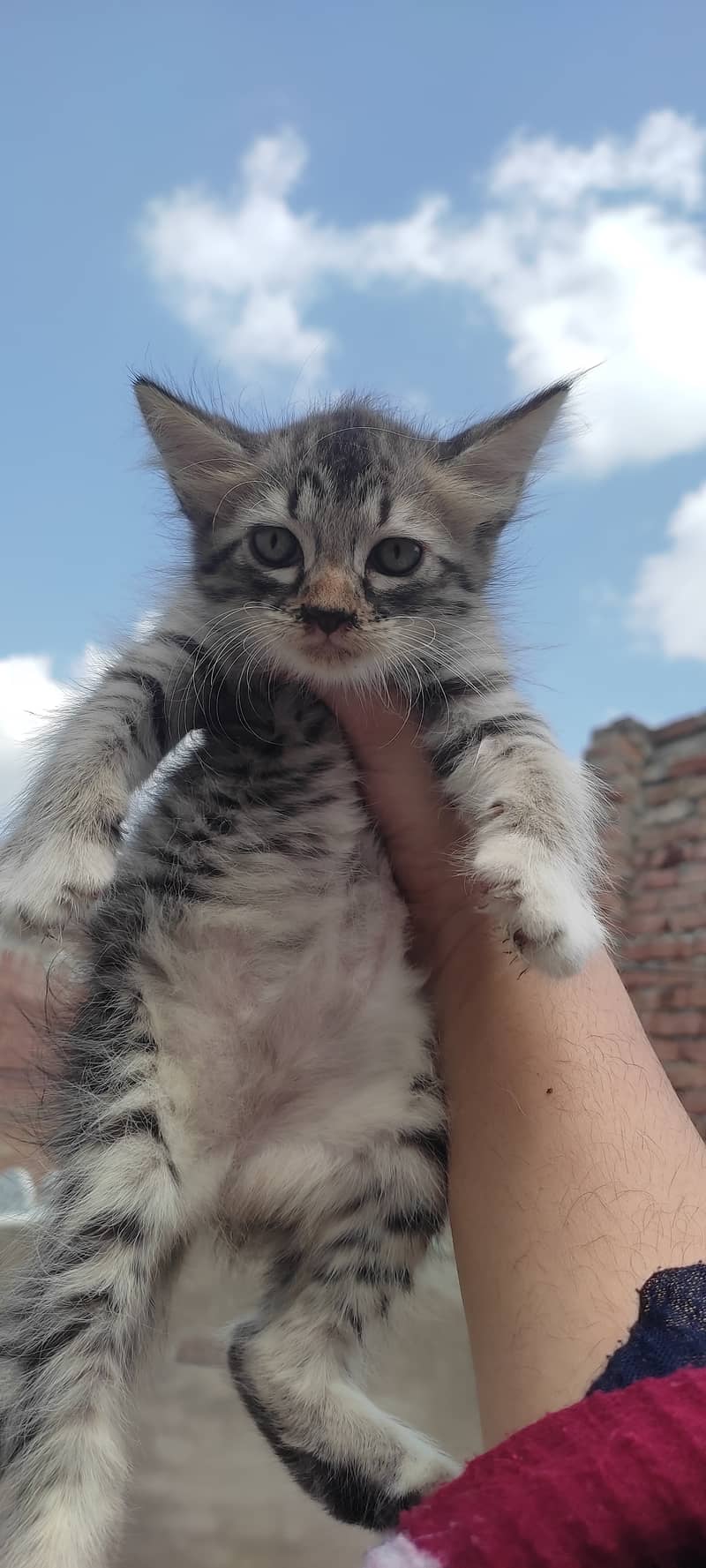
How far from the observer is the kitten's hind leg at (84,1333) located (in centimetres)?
137

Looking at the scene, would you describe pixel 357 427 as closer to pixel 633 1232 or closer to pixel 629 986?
pixel 633 1232

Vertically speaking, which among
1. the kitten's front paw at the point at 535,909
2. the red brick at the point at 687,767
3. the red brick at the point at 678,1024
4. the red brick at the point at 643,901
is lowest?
the red brick at the point at 678,1024

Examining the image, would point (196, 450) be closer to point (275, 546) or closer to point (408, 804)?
point (275, 546)

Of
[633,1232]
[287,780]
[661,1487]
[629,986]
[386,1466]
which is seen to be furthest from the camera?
[629,986]

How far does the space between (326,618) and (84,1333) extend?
1.28 meters

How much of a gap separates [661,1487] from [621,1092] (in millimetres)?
845

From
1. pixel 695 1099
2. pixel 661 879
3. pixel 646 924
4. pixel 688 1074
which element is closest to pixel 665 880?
pixel 661 879

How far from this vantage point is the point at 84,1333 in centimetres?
148

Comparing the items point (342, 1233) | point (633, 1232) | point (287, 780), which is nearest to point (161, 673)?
point (287, 780)

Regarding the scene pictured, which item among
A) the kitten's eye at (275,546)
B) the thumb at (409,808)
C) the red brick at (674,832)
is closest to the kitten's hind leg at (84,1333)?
the thumb at (409,808)

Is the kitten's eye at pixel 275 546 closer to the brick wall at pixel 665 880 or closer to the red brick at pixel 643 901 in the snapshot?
the brick wall at pixel 665 880

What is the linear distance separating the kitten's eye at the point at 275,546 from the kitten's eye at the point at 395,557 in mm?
163

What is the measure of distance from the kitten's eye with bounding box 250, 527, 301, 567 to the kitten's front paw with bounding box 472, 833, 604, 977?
0.87 meters

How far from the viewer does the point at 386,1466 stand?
61.8 inches
